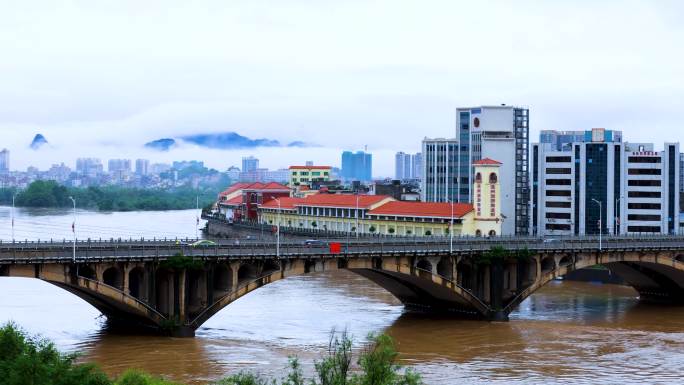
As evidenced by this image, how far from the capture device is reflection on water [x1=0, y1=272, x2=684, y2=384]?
5975 cm

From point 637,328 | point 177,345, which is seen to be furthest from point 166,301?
point 637,328

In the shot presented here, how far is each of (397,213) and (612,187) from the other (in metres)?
27.2

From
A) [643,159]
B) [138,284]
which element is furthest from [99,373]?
[643,159]

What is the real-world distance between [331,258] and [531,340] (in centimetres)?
1362

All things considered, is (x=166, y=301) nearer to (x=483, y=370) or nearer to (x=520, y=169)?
(x=483, y=370)

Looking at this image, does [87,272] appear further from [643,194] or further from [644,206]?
[644,206]

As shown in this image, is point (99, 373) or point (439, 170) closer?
point (99, 373)

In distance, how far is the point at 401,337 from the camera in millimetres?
71250

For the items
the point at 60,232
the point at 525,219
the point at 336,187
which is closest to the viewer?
the point at 60,232

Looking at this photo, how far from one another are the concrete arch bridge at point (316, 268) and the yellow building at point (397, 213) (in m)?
18.3

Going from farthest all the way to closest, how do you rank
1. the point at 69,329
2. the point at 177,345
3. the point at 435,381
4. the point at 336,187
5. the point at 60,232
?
the point at 336,187 → the point at 60,232 → the point at 69,329 → the point at 177,345 → the point at 435,381

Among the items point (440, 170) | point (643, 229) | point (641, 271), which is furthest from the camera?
point (440, 170)

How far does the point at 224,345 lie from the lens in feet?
212

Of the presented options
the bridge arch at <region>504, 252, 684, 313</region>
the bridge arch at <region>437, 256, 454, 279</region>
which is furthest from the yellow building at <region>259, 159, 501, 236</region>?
the bridge arch at <region>437, 256, 454, 279</region>
